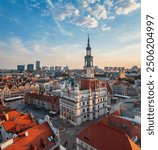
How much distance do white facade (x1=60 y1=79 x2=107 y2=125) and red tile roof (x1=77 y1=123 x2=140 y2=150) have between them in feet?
60.9

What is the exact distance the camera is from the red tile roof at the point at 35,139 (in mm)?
23797

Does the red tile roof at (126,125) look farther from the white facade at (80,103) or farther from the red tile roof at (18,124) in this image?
the white facade at (80,103)

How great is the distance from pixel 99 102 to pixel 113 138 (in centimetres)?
2913

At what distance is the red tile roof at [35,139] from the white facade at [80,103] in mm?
19052

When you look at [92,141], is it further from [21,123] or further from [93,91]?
[93,91]

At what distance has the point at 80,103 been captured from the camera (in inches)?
1901

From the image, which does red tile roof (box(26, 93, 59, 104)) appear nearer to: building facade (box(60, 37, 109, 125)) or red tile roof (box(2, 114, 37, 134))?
building facade (box(60, 37, 109, 125))

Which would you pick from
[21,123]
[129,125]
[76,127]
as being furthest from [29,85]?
[129,125]

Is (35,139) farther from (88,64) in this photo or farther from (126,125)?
(88,64)

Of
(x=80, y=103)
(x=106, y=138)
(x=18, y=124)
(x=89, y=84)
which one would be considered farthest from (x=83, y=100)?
(x=106, y=138)

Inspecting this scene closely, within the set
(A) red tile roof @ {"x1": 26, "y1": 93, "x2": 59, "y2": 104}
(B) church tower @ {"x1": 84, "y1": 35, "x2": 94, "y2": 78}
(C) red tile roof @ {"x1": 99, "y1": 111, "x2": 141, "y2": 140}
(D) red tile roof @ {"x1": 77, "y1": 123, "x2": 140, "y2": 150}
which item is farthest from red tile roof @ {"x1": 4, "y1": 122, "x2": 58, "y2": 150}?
(A) red tile roof @ {"x1": 26, "y1": 93, "x2": 59, "y2": 104}

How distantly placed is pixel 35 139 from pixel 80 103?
23.5 m

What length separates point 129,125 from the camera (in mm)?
30578

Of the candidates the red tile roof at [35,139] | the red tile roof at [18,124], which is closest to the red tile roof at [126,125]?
the red tile roof at [35,139]
